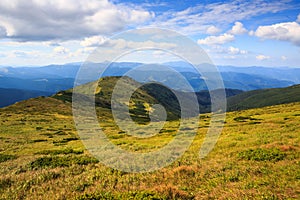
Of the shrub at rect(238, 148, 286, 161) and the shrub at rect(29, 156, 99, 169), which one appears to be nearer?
the shrub at rect(238, 148, 286, 161)

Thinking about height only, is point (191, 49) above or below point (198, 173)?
above

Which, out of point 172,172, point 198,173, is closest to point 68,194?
point 172,172

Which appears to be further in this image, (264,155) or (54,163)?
(54,163)

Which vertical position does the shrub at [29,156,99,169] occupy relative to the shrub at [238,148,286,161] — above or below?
below

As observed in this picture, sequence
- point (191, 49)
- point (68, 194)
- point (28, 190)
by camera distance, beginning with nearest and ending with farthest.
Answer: point (68, 194) < point (28, 190) < point (191, 49)

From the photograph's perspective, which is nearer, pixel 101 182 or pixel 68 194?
pixel 68 194

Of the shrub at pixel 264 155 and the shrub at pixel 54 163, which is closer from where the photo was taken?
the shrub at pixel 264 155

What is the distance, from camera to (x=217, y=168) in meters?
15.7

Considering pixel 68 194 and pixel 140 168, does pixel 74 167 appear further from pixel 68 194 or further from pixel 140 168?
pixel 68 194

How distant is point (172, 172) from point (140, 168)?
284 cm

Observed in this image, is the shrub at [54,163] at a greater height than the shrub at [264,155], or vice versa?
the shrub at [264,155]

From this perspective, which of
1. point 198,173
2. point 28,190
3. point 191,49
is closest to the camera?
point 28,190

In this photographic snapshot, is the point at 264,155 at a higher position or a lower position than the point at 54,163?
higher

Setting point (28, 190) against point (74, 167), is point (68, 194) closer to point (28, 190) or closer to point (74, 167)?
point (28, 190)
